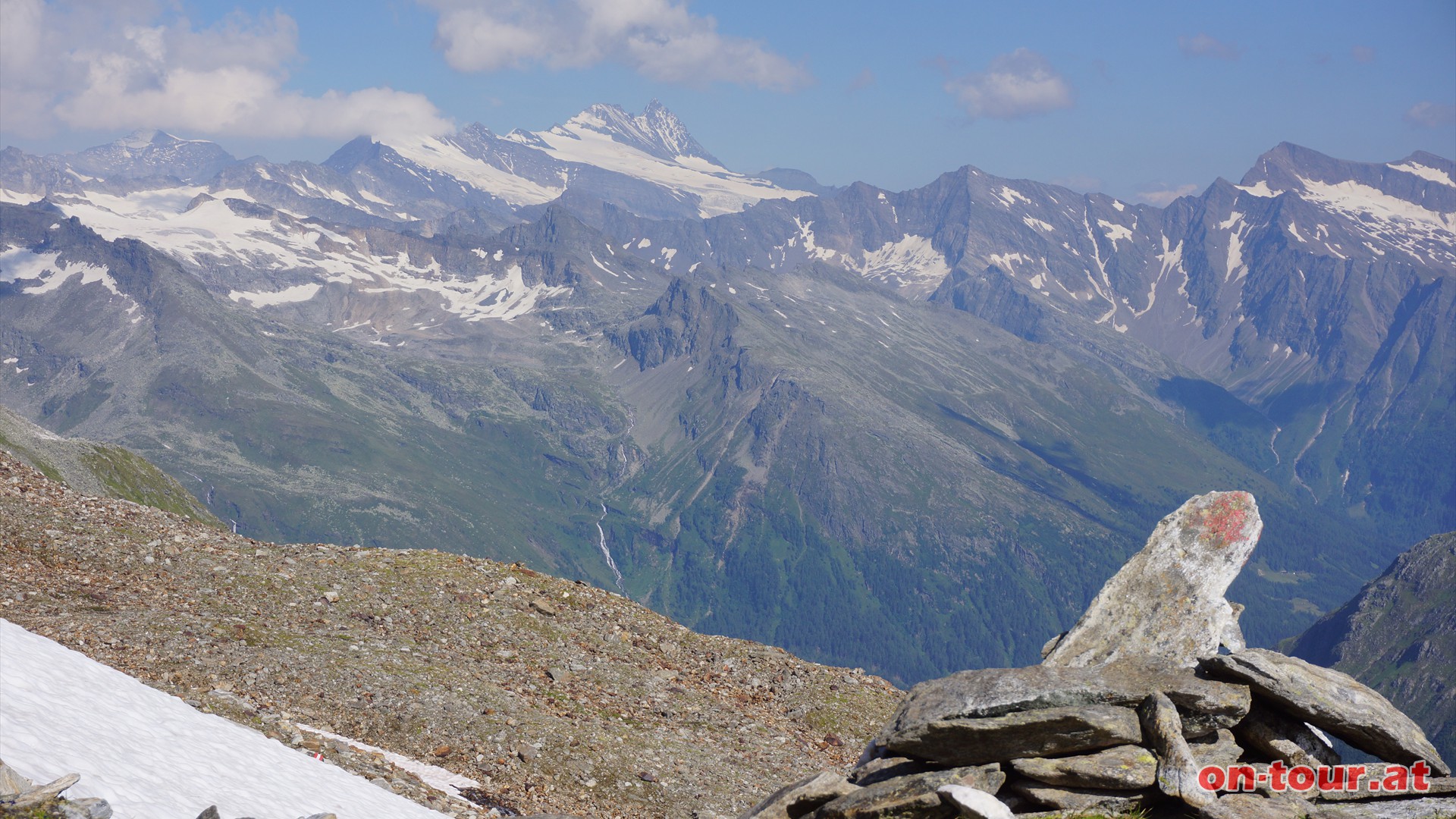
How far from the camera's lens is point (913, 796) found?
52.7ft

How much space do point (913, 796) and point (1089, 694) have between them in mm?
4150

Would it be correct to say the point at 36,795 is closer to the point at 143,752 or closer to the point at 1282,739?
the point at 143,752

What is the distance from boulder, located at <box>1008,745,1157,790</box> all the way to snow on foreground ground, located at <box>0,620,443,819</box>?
13774 millimetres

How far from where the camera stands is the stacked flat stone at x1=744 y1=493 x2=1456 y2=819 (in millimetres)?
16094

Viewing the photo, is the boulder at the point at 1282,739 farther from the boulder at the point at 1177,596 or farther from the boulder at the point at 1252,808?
the boulder at the point at 1177,596

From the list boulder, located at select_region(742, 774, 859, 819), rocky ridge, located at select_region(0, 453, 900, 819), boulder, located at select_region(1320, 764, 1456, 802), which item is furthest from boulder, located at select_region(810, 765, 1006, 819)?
rocky ridge, located at select_region(0, 453, 900, 819)

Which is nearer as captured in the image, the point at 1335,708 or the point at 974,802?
the point at 974,802

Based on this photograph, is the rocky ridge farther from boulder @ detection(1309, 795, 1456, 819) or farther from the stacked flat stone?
boulder @ detection(1309, 795, 1456, 819)

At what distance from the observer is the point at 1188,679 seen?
17969 mm

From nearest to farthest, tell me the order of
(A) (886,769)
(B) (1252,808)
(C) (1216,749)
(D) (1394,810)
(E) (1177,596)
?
(B) (1252,808) < (D) (1394,810) < (C) (1216,749) < (A) (886,769) < (E) (1177,596)

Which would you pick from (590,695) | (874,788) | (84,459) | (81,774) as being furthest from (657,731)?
(84,459)

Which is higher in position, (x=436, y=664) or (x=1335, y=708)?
(x=1335, y=708)

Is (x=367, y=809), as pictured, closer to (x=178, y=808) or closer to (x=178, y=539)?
(x=178, y=808)

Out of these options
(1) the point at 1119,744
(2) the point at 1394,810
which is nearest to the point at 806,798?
(1) the point at 1119,744
